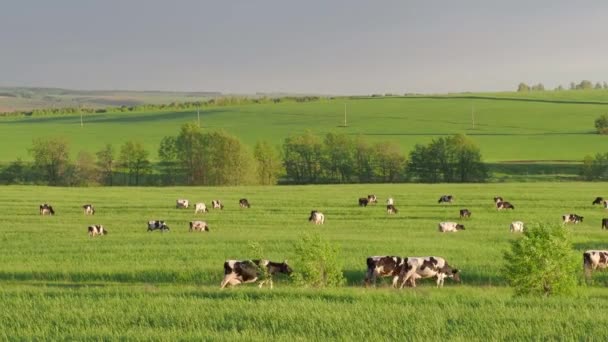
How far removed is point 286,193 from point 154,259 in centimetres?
3329

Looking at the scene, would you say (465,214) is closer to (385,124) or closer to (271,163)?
(271,163)

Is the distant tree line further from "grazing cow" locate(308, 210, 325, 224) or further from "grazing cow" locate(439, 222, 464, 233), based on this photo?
"grazing cow" locate(439, 222, 464, 233)

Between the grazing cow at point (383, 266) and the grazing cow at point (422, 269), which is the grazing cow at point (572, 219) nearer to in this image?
the grazing cow at point (422, 269)

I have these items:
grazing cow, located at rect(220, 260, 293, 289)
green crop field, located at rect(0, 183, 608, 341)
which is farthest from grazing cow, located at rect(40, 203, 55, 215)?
grazing cow, located at rect(220, 260, 293, 289)

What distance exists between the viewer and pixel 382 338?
10688 millimetres

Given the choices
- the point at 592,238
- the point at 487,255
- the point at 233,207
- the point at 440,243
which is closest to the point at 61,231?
the point at 233,207

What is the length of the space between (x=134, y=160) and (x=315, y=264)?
260 ft

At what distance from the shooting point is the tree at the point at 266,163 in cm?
8762

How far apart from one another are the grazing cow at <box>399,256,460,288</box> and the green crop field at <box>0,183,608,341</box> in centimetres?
48

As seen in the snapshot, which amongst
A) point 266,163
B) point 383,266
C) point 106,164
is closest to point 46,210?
point 383,266

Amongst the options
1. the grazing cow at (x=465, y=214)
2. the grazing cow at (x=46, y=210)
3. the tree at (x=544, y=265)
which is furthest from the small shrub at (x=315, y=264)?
the grazing cow at (x=46, y=210)

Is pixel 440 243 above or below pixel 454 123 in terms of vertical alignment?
below

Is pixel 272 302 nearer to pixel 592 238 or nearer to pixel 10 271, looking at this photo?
pixel 10 271

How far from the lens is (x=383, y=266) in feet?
62.4
